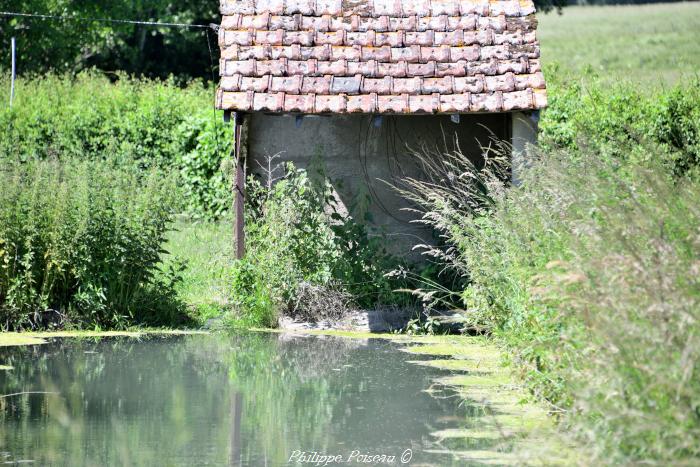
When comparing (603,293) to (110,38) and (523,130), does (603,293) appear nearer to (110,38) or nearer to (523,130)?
(523,130)

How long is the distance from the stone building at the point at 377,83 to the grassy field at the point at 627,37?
29115 millimetres

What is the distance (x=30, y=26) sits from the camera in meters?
29.6

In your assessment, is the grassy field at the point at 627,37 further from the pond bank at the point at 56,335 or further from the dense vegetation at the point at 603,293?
the dense vegetation at the point at 603,293

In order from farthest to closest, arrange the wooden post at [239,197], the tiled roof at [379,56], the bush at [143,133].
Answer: the bush at [143,133]
the wooden post at [239,197]
the tiled roof at [379,56]

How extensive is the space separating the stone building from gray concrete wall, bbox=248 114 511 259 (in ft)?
0.04

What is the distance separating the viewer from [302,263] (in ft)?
41.0

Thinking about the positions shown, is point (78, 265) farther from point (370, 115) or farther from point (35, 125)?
point (35, 125)

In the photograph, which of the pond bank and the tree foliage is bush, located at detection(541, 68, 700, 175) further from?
the tree foliage

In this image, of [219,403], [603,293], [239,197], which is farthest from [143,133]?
[603,293]

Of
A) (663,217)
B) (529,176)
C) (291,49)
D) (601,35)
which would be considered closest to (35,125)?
(291,49)

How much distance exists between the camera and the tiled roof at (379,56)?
40.6 ft

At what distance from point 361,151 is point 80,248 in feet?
10.9

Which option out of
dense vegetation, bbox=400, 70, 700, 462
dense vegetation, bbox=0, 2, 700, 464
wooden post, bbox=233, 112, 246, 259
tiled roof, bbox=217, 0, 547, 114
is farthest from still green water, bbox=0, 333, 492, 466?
tiled roof, bbox=217, 0, 547, 114

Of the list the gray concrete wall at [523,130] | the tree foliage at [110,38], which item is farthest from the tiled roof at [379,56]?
the tree foliage at [110,38]
